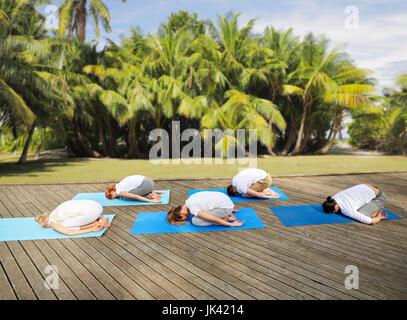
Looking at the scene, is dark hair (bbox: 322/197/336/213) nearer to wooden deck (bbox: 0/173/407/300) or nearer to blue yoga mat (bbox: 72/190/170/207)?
wooden deck (bbox: 0/173/407/300)

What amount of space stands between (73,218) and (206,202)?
1809 millimetres

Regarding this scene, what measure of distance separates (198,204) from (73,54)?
14.7 metres

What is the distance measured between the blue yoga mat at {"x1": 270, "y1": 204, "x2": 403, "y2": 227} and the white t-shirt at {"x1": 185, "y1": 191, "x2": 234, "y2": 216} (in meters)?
1.00

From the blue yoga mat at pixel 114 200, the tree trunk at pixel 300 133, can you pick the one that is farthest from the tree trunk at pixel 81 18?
the blue yoga mat at pixel 114 200

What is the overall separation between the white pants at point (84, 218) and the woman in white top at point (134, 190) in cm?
114

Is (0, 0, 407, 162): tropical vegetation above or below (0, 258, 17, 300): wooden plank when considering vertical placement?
above

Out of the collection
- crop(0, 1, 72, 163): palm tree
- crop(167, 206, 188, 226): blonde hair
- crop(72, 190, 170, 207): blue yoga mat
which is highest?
crop(0, 1, 72, 163): palm tree

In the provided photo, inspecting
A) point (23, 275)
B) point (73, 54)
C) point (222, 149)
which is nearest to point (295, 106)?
point (222, 149)

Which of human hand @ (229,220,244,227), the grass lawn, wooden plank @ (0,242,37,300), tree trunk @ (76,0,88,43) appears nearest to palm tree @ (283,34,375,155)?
the grass lawn

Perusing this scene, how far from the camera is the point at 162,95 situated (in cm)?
1455

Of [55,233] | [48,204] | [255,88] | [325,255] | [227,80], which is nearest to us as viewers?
[325,255]

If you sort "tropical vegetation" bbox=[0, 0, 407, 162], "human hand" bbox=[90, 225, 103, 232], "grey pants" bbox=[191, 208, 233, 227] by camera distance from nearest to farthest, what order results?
"human hand" bbox=[90, 225, 103, 232]
"grey pants" bbox=[191, 208, 233, 227]
"tropical vegetation" bbox=[0, 0, 407, 162]

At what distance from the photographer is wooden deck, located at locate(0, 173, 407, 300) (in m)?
2.54

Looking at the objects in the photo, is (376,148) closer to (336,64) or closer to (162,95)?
(336,64)
